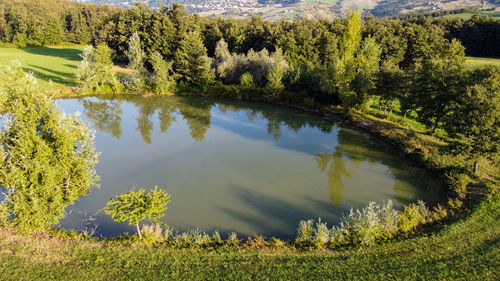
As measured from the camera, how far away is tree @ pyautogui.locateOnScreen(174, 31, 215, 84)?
44.0 metres

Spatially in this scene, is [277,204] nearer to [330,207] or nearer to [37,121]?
[330,207]

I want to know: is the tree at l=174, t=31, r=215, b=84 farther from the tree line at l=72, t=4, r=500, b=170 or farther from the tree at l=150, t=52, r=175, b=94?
the tree at l=150, t=52, r=175, b=94

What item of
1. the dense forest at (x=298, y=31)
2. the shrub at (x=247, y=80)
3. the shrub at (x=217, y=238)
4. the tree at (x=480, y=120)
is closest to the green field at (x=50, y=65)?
the dense forest at (x=298, y=31)

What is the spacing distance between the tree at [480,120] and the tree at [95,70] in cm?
4337

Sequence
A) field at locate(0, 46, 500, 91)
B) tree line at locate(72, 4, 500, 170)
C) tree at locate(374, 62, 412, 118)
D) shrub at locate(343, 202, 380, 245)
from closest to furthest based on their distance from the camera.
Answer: shrub at locate(343, 202, 380, 245) < tree line at locate(72, 4, 500, 170) < tree at locate(374, 62, 412, 118) < field at locate(0, 46, 500, 91)

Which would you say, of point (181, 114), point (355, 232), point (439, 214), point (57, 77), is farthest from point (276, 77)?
point (57, 77)

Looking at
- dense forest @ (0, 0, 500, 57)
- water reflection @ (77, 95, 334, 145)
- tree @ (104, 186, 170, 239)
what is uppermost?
dense forest @ (0, 0, 500, 57)

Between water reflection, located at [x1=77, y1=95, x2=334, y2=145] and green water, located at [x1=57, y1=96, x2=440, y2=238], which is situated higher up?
water reflection, located at [x1=77, y1=95, x2=334, y2=145]

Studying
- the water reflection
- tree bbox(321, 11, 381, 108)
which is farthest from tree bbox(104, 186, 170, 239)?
tree bbox(321, 11, 381, 108)

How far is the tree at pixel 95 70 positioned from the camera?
4022 centimetres

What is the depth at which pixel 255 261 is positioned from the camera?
492 inches

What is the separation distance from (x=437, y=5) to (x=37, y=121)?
203 meters

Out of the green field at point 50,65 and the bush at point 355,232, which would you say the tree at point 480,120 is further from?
the green field at point 50,65

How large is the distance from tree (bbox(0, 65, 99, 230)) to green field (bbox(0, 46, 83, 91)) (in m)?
32.1
